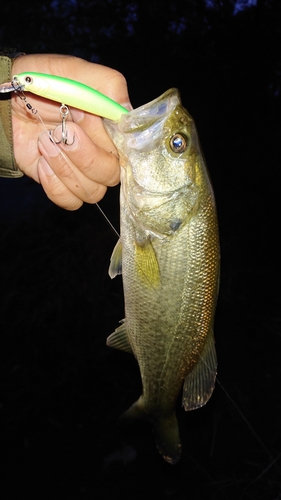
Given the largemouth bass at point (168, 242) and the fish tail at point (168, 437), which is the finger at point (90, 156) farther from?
the fish tail at point (168, 437)

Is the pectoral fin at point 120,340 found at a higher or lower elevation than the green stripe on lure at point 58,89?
lower

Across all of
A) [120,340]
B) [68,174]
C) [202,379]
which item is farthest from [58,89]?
[202,379]

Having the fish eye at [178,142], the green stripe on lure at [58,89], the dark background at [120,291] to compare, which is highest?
the green stripe on lure at [58,89]

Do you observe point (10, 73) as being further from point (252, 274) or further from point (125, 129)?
point (252, 274)

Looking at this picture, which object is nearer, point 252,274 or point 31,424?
point 31,424

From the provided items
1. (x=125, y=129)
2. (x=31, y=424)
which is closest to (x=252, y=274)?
(x=31, y=424)

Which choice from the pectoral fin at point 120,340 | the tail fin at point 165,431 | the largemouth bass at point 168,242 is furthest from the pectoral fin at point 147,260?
the tail fin at point 165,431

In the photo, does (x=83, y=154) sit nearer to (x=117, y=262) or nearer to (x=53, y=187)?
(x=53, y=187)
